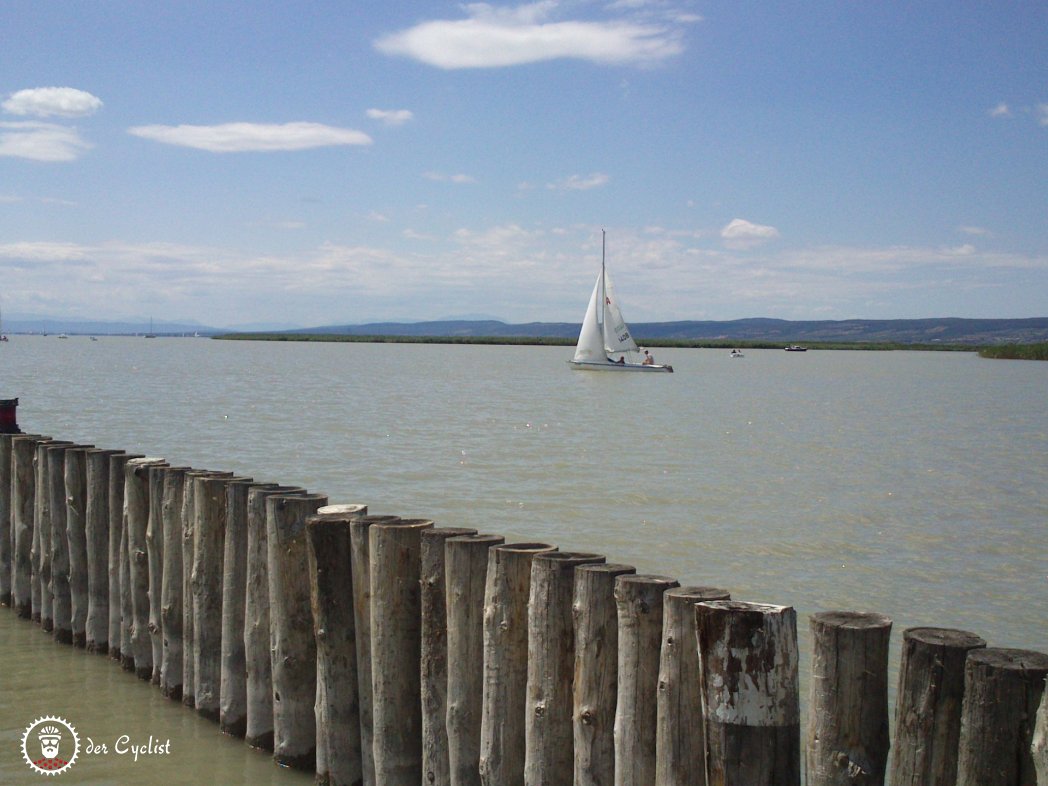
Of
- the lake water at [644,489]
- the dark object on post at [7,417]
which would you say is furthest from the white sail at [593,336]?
the dark object on post at [7,417]

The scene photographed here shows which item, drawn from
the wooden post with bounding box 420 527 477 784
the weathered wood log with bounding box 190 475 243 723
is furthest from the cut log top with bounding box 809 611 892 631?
the weathered wood log with bounding box 190 475 243 723

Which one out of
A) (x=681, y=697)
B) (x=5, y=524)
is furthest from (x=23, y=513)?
(x=681, y=697)

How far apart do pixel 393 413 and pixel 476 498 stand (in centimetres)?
2110

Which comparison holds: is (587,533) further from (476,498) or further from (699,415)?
(699,415)

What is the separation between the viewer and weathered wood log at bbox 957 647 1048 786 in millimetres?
4078

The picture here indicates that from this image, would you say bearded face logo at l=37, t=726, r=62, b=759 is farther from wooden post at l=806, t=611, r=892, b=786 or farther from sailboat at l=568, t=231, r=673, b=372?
sailboat at l=568, t=231, r=673, b=372

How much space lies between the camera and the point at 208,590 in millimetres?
7289

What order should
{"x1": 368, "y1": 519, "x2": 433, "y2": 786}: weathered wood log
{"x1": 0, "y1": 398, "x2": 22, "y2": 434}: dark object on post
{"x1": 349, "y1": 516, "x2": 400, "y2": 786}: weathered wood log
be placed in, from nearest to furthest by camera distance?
{"x1": 368, "y1": 519, "x2": 433, "y2": 786}: weathered wood log, {"x1": 349, "y1": 516, "x2": 400, "y2": 786}: weathered wood log, {"x1": 0, "y1": 398, "x2": 22, "y2": 434}: dark object on post

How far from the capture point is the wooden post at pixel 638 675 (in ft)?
16.2

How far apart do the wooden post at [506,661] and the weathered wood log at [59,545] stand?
4958mm

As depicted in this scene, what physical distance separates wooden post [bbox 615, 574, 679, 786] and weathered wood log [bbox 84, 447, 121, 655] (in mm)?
5177

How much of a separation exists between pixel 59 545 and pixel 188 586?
2.20 meters

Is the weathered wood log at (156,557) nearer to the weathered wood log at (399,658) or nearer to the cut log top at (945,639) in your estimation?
the weathered wood log at (399,658)

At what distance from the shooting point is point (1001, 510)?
19.1 metres
